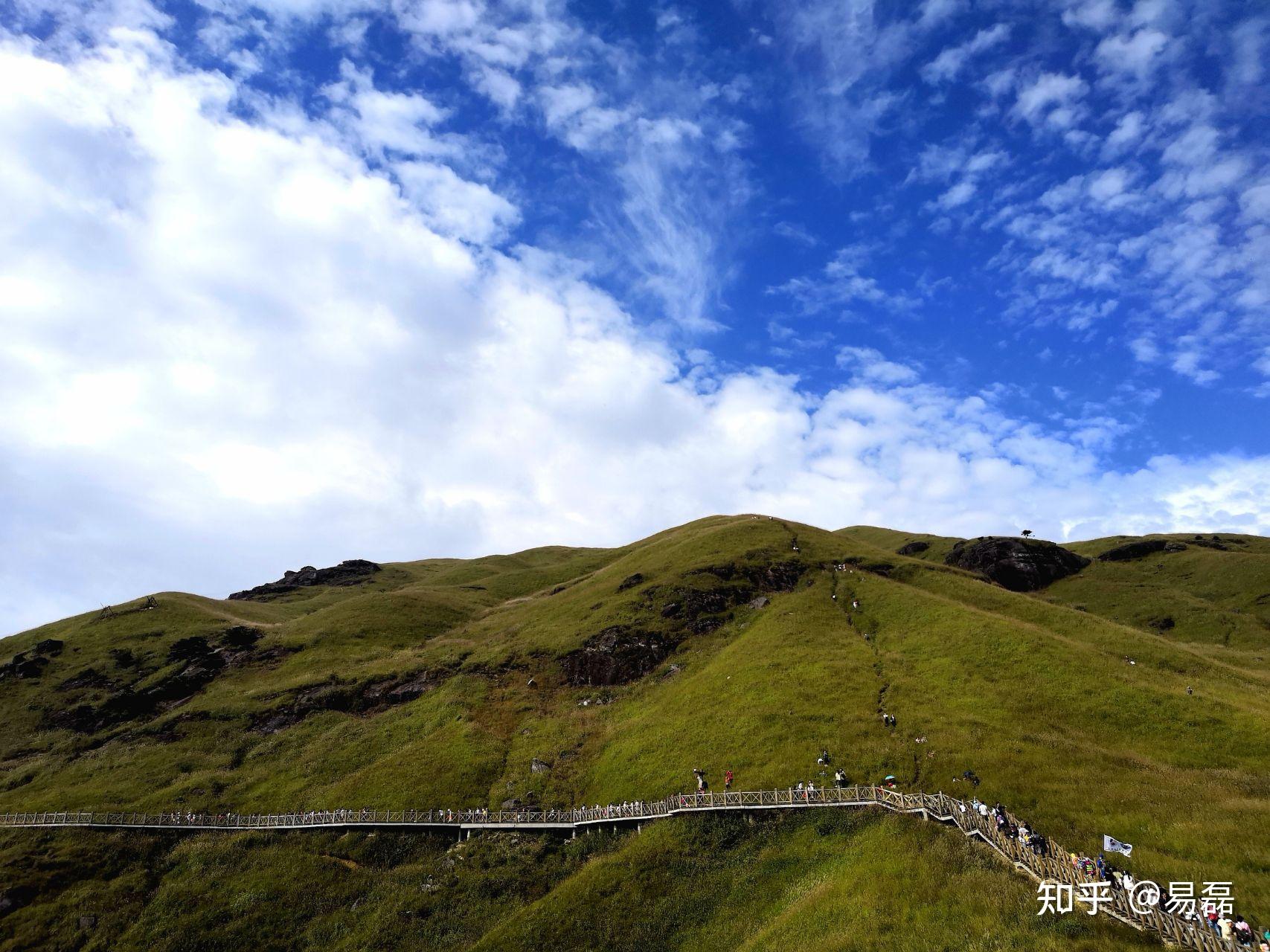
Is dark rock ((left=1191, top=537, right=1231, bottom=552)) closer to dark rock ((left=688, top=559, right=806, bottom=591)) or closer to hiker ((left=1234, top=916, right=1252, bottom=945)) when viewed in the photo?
dark rock ((left=688, top=559, right=806, bottom=591))

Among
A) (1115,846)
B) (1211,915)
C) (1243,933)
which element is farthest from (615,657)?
(1243,933)

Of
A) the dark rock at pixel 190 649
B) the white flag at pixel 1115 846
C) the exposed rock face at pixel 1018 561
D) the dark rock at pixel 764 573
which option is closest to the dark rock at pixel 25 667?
the dark rock at pixel 190 649

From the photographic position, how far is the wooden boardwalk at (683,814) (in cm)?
2434

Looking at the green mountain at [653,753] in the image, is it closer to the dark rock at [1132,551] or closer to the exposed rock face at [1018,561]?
the exposed rock face at [1018,561]

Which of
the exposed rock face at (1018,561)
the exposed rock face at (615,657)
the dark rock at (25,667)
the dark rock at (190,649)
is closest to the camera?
the exposed rock face at (615,657)

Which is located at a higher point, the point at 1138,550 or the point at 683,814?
the point at 1138,550

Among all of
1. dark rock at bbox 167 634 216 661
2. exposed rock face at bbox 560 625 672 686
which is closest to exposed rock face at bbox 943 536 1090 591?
exposed rock face at bbox 560 625 672 686

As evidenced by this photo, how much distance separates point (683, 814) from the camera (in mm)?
47594

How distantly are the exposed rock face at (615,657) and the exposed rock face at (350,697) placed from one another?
1999cm

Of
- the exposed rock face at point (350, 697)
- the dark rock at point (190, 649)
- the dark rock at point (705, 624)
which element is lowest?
the exposed rock face at point (350, 697)

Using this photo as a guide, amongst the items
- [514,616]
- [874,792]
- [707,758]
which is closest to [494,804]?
[707,758]

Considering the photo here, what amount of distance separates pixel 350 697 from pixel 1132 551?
188m

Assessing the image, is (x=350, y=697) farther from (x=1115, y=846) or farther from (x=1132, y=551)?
(x=1132, y=551)

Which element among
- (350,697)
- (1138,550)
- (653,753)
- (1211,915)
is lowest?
(1211,915)
